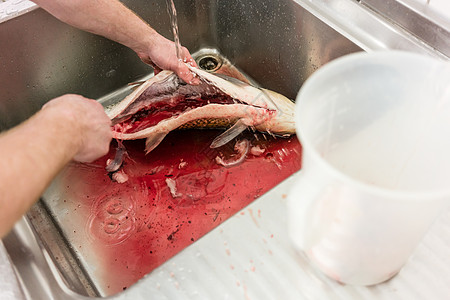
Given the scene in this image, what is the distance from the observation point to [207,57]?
1550mm

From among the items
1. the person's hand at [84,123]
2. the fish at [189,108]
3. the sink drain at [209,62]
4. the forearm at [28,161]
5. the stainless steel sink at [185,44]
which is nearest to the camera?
the forearm at [28,161]

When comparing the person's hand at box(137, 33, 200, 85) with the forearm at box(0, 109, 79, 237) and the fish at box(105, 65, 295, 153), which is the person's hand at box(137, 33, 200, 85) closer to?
the fish at box(105, 65, 295, 153)

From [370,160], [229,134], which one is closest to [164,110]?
[229,134]

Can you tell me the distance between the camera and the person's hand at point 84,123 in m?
0.82

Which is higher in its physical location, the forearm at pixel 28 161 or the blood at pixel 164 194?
the forearm at pixel 28 161

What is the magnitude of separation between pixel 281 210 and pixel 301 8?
0.67 metres

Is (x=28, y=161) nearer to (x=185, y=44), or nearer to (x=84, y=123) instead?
(x=84, y=123)

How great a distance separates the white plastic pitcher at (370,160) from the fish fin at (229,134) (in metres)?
0.66

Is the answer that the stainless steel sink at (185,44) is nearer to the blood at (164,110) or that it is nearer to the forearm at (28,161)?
the forearm at (28,161)

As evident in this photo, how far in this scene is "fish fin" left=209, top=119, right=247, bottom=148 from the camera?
122 cm

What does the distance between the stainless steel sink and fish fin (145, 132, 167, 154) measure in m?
0.34

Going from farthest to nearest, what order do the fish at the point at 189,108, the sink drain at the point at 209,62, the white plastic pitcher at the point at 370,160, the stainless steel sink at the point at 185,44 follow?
the sink drain at the point at 209,62 → the fish at the point at 189,108 → the stainless steel sink at the point at 185,44 → the white plastic pitcher at the point at 370,160

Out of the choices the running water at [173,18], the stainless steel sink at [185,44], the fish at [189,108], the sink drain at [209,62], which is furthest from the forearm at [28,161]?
the sink drain at [209,62]

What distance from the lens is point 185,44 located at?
1521 mm
